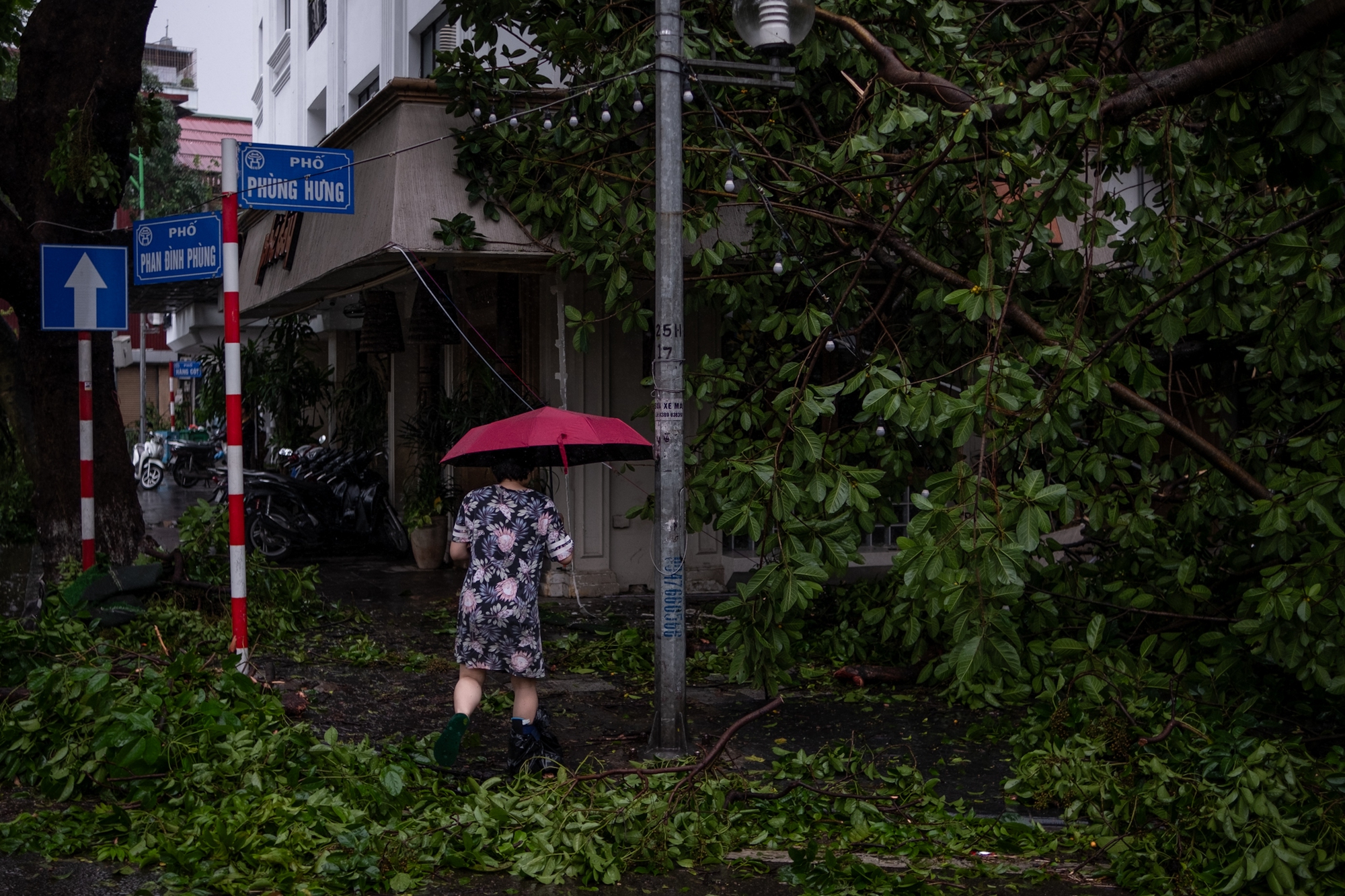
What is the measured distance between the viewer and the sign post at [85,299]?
8648 mm

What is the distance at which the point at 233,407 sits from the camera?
7.04m

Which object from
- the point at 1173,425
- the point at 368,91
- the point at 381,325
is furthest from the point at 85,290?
the point at 368,91

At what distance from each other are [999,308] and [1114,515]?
1.99 m

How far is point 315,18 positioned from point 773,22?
1571cm

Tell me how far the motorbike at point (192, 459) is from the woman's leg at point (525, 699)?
2015 cm

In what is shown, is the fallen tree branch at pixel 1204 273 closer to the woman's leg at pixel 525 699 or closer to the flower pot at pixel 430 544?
the woman's leg at pixel 525 699

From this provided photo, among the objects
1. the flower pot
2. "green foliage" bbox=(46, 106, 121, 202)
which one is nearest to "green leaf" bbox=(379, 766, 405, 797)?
"green foliage" bbox=(46, 106, 121, 202)

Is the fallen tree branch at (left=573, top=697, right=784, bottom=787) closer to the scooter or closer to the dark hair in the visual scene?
the dark hair

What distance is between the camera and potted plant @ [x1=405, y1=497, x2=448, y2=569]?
42.4 feet

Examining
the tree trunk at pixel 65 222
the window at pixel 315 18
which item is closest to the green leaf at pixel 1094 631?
the tree trunk at pixel 65 222

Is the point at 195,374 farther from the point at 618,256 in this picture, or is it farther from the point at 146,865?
the point at 146,865

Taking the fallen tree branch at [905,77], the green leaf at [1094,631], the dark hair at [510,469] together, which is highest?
the fallen tree branch at [905,77]

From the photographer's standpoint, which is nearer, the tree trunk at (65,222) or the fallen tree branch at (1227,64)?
the fallen tree branch at (1227,64)

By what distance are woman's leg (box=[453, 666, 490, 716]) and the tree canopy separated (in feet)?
4.56
